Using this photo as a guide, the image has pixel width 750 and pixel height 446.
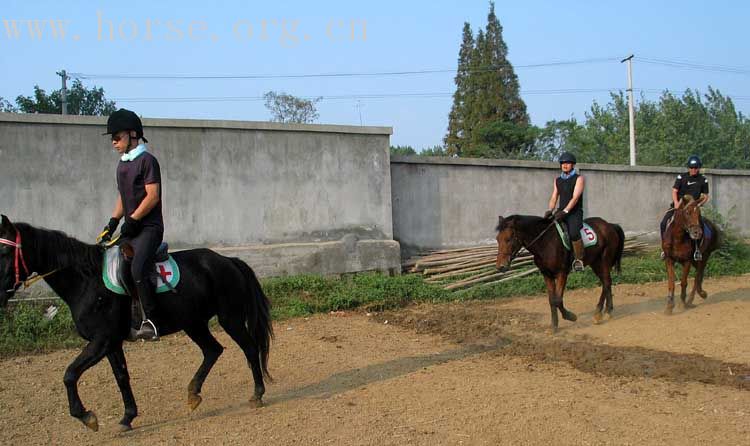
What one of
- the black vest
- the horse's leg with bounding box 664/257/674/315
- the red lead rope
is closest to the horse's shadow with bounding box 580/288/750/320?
the horse's leg with bounding box 664/257/674/315

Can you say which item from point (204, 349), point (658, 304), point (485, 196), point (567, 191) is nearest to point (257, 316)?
point (204, 349)

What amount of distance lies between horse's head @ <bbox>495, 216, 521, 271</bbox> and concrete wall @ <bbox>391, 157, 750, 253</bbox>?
15.8 ft

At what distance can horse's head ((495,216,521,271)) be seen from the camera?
830cm

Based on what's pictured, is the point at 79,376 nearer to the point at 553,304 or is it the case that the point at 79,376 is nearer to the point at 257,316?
the point at 257,316

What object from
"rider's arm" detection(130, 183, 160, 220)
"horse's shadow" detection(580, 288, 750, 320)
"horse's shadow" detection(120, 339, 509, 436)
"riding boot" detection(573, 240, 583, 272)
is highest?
"rider's arm" detection(130, 183, 160, 220)

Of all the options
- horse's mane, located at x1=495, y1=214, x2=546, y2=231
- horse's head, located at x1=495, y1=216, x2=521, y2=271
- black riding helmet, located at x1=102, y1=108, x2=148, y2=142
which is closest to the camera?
black riding helmet, located at x1=102, y1=108, x2=148, y2=142

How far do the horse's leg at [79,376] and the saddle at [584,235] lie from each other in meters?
6.41

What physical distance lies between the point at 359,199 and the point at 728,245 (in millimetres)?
9561

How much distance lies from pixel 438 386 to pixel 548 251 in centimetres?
348

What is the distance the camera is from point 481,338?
8.50m

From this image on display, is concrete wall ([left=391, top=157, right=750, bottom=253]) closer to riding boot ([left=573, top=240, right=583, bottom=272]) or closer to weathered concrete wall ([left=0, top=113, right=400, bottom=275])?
weathered concrete wall ([left=0, top=113, right=400, bottom=275])

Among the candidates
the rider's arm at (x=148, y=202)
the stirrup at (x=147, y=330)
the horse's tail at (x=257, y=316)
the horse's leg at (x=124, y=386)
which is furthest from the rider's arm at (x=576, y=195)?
the horse's leg at (x=124, y=386)

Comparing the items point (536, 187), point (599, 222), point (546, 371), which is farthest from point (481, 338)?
point (536, 187)

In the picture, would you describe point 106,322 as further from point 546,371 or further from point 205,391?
point 546,371
